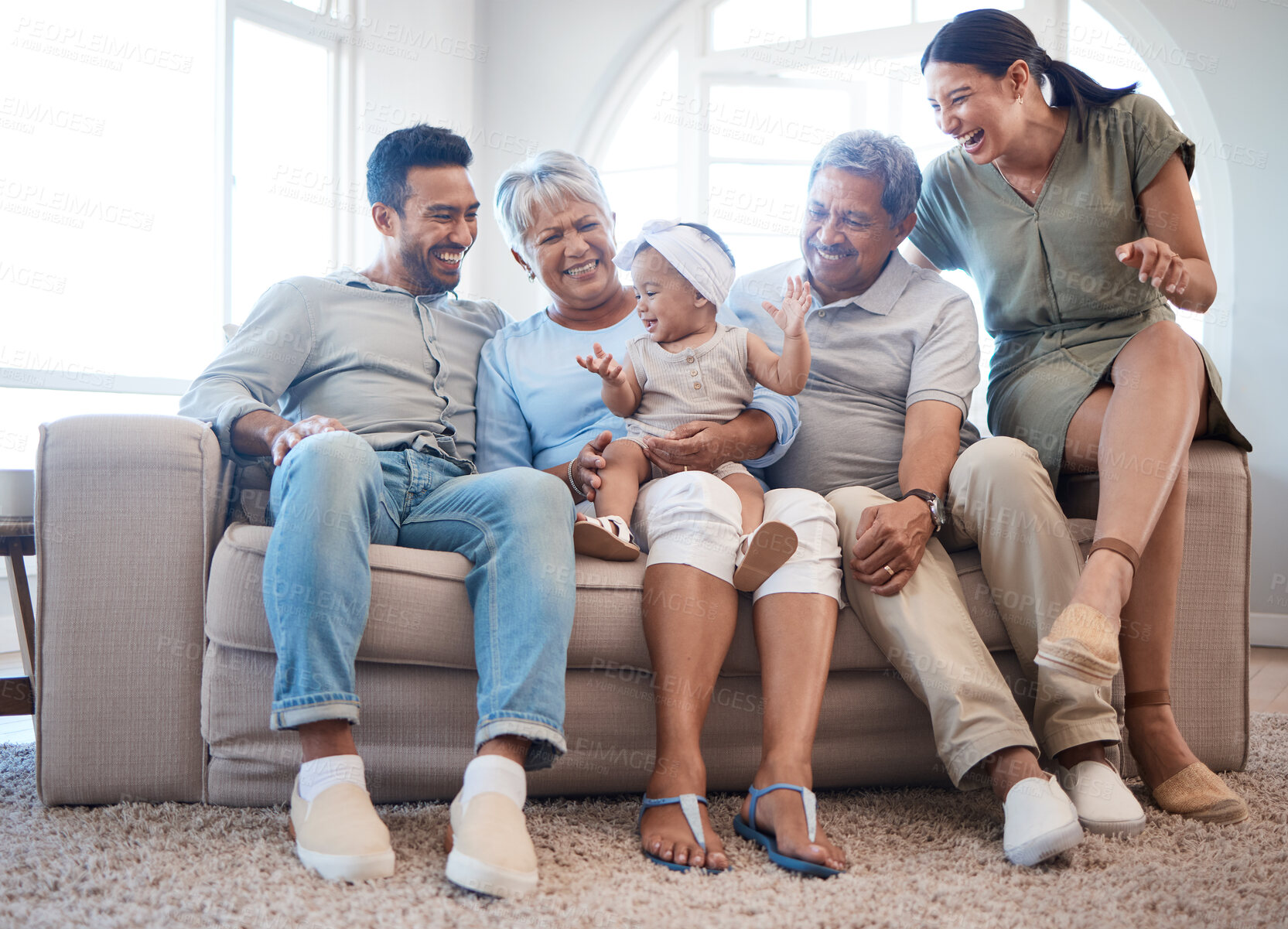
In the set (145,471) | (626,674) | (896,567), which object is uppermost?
(145,471)

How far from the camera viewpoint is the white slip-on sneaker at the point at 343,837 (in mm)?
1057

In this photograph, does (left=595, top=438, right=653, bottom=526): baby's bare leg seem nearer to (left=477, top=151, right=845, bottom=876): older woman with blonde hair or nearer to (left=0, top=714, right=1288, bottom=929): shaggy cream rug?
(left=477, top=151, right=845, bottom=876): older woman with blonde hair

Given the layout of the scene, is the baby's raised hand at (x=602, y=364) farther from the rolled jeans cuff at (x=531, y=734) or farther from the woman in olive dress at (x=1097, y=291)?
the woman in olive dress at (x=1097, y=291)

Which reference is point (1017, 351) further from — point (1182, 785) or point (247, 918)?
point (247, 918)

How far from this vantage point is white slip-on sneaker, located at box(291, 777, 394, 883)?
1.06m

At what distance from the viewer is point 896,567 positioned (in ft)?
4.48

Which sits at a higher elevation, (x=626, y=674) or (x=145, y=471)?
(x=145, y=471)

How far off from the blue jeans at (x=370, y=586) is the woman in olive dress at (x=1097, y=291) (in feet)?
2.39

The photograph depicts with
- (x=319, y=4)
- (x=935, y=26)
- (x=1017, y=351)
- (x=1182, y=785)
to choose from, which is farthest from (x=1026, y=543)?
(x=319, y=4)

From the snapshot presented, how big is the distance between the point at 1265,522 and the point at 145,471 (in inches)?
125

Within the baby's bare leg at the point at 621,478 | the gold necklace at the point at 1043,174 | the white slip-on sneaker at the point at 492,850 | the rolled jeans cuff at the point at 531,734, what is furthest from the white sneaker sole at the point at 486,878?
the gold necklace at the point at 1043,174

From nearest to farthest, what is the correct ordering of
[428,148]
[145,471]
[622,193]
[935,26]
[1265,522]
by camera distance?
[145,471]
[428,148]
[1265,522]
[935,26]
[622,193]

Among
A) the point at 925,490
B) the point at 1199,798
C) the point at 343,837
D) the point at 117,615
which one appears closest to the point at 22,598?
the point at 117,615

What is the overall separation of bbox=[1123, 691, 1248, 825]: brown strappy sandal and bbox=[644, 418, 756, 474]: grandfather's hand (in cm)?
80
